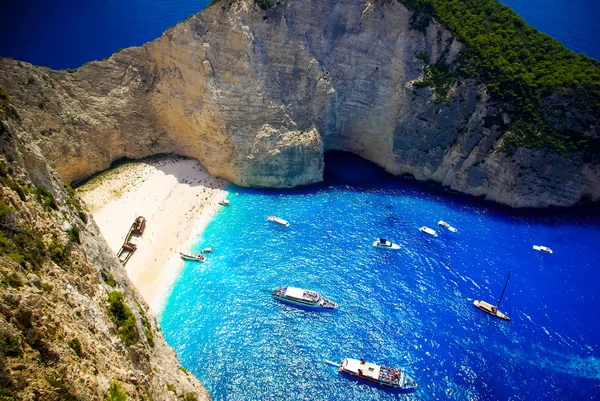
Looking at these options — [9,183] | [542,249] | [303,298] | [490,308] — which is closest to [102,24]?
[303,298]

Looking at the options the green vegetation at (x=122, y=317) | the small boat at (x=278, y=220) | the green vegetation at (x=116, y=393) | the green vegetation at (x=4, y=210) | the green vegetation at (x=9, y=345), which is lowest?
the small boat at (x=278, y=220)

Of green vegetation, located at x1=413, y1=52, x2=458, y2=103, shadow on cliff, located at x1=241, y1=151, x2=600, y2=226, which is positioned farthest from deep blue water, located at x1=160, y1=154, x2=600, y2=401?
green vegetation, located at x1=413, y1=52, x2=458, y2=103

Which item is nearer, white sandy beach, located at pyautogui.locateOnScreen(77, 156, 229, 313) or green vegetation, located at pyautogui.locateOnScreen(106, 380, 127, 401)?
green vegetation, located at pyautogui.locateOnScreen(106, 380, 127, 401)

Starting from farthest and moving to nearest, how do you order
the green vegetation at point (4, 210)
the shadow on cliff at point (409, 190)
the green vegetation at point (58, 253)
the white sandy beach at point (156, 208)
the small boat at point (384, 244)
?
the shadow on cliff at point (409, 190) → the small boat at point (384, 244) → the white sandy beach at point (156, 208) → the green vegetation at point (58, 253) → the green vegetation at point (4, 210)

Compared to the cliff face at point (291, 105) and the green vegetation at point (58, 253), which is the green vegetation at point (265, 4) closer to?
the cliff face at point (291, 105)

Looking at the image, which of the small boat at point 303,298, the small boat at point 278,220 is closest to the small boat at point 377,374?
the small boat at point 303,298

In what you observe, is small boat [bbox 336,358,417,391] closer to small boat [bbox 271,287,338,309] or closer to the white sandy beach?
small boat [bbox 271,287,338,309]

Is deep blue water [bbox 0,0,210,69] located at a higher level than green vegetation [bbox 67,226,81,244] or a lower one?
higher
